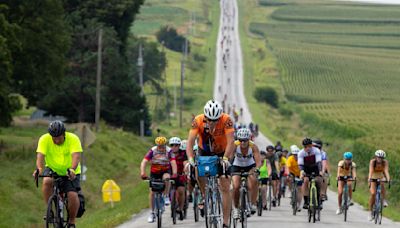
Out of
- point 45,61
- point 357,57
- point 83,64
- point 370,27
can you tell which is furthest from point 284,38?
point 45,61

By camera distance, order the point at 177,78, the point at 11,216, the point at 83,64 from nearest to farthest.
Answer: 1. the point at 11,216
2. the point at 83,64
3. the point at 177,78

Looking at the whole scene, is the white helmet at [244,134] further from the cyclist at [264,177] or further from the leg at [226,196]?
the cyclist at [264,177]

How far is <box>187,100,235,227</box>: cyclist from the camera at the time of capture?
16219 mm

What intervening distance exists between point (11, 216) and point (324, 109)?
242 feet

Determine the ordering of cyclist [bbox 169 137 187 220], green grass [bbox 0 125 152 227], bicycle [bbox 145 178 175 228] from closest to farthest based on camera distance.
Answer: bicycle [bbox 145 178 175 228] → cyclist [bbox 169 137 187 220] → green grass [bbox 0 125 152 227]

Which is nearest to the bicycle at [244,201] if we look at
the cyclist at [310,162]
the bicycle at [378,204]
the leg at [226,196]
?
the leg at [226,196]

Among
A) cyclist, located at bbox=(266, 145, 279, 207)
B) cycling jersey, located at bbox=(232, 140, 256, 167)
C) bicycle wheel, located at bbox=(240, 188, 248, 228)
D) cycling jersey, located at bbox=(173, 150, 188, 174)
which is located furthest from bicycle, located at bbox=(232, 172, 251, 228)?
cyclist, located at bbox=(266, 145, 279, 207)

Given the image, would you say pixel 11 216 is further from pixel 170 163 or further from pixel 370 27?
pixel 370 27

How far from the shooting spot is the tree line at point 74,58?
51.3 metres

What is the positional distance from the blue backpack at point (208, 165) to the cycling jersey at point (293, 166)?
10.5m

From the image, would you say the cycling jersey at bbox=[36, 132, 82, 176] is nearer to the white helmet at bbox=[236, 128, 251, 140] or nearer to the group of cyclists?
the group of cyclists

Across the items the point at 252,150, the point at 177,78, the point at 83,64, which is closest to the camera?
the point at 252,150

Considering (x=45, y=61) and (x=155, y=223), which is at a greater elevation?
(x=45, y=61)

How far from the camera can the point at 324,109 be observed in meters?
102
